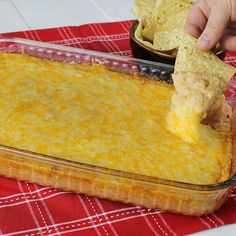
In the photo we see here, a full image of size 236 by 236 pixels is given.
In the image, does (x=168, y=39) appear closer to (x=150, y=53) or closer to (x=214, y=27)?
(x=150, y=53)

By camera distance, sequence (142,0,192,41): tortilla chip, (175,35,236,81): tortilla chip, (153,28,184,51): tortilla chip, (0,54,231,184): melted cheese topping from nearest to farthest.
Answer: (0,54,231,184): melted cheese topping
(175,35,236,81): tortilla chip
(153,28,184,51): tortilla chip
(142,0,192,41): tortilla chip

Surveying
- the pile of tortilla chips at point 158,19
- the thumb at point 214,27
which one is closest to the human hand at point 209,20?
the thumb at point 214,27

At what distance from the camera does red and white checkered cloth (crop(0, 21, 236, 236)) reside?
145cm

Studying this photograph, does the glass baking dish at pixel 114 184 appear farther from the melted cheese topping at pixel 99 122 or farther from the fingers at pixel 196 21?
the fingers at pixel 196 21

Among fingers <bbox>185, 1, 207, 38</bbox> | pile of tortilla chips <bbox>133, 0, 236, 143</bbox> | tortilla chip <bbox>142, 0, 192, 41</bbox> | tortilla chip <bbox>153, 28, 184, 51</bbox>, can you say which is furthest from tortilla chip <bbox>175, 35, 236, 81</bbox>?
tortilla chip <bbox>142, 0, 192, 41</bbox>

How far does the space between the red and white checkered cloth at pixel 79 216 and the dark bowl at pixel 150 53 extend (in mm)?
560

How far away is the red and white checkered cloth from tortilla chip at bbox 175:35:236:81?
1.19 ft

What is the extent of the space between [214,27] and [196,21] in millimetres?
133

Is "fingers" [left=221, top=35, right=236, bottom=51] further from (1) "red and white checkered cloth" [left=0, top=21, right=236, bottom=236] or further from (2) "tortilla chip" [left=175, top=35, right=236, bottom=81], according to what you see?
(1) "red and white checkered cloth" [left=0, top=21, right=236, bottom=236]

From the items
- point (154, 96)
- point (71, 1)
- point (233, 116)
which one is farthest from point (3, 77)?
point (71, 1)

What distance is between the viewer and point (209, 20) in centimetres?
171

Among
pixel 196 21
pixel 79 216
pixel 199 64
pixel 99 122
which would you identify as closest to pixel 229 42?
pixel 196 21

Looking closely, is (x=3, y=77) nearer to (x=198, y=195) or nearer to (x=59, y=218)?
(x=59, y=218)

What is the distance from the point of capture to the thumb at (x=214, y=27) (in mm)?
1694
